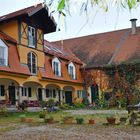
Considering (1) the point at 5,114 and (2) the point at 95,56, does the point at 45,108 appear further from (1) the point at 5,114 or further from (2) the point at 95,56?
(2) the point at 95,56

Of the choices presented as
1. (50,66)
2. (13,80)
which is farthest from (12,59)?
(50,66)

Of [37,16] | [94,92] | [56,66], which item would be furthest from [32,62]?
[94,92]

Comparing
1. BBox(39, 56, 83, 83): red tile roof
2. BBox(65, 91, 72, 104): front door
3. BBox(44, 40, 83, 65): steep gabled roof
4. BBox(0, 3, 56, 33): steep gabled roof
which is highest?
BBox(0, 3, 56, 33): steep gabled roof

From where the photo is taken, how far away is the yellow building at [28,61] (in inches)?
1016

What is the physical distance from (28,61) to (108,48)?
1385 centimetres

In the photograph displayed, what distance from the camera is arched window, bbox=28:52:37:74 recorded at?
2825 centimetres

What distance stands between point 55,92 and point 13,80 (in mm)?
9307

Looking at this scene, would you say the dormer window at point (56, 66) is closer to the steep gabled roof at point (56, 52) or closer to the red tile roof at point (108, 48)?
the steep gabled roof at point (56, 52)

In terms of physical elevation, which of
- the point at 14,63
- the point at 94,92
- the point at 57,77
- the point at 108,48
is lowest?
the point at 94,92

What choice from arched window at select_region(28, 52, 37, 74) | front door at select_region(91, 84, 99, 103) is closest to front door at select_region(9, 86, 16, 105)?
arched window at select_region(28, 52, 37, 74)

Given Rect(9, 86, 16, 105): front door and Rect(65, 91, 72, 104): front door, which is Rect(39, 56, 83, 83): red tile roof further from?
Rect(9, 86, 16, 105): front door

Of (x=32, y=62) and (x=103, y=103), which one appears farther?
(x=103, y=103)

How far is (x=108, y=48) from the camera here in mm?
39438

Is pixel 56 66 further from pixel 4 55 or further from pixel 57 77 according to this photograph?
pixel 4 55
